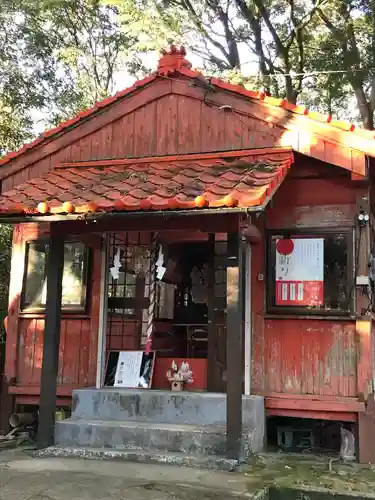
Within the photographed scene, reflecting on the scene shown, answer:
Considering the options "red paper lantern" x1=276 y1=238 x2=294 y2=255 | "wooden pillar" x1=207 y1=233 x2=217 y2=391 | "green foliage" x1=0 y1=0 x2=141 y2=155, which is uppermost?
"green foliage" x1=0 y1=0 x2=141 y2=155

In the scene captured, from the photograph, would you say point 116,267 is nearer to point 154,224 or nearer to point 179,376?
point 154,224

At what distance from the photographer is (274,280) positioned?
7.25 m

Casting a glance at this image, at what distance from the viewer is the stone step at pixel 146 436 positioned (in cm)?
609

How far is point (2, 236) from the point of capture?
46.2ft

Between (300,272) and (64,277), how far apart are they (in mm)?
3407

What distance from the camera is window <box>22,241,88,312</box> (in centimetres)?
805

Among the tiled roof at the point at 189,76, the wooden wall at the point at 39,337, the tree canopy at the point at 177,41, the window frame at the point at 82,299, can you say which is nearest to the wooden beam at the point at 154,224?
the wooden wall at the point at 39,337

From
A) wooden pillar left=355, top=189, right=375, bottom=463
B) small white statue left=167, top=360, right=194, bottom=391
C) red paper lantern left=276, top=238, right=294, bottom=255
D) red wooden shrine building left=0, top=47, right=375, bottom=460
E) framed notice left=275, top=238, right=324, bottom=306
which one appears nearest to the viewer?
red wooden shrine building left=0, top=47, right=375, bottom=460

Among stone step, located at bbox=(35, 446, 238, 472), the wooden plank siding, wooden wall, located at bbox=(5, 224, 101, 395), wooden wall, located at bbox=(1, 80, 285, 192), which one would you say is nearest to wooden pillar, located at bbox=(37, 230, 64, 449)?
stone step, located at bbox=(35, 446, 238, 472)

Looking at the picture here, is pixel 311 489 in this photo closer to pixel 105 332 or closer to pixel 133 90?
pixel 105 332

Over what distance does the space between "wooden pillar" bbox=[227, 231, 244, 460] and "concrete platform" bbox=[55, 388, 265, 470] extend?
8.3 inches

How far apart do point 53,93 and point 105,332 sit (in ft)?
43.0

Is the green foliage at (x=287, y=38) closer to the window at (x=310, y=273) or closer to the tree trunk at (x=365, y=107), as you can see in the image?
the tree trunk at (x=365, y=107)

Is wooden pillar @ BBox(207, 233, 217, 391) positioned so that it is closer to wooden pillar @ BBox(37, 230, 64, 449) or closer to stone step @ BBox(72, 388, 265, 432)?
stone step @ BBox(72, 388, 265, 432)
